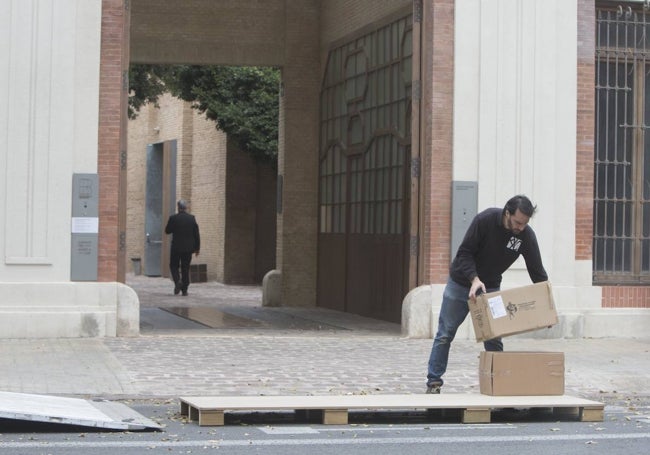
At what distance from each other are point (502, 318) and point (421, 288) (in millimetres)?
6362

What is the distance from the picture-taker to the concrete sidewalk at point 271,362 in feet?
38.8

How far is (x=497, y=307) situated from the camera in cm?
1026

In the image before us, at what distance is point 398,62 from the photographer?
19484mm

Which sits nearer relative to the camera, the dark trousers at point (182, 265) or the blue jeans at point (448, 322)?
the blue jeans at point (448, 322)

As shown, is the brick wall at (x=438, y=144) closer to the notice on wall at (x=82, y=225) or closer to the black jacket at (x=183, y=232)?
the notice on wall at (x=82, y=225)

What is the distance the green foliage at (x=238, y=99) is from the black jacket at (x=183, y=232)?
4.13 m

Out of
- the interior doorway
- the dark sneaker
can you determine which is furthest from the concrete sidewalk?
the interior doorway

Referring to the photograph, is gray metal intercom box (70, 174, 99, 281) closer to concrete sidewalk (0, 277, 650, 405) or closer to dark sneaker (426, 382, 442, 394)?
concrete sidewalk (0, 277, 650, 405)

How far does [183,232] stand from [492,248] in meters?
17.0

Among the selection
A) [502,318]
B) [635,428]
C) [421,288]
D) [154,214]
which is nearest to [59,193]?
[421,288]

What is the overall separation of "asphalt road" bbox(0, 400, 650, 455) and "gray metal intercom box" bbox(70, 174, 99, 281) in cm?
564

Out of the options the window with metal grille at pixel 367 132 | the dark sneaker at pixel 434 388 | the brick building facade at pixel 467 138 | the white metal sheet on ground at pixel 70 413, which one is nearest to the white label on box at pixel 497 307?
the dark sneaker at pixel 434 388

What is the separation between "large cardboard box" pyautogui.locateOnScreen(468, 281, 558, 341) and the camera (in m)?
10.3

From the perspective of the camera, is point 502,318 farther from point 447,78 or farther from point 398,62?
point 398,62
